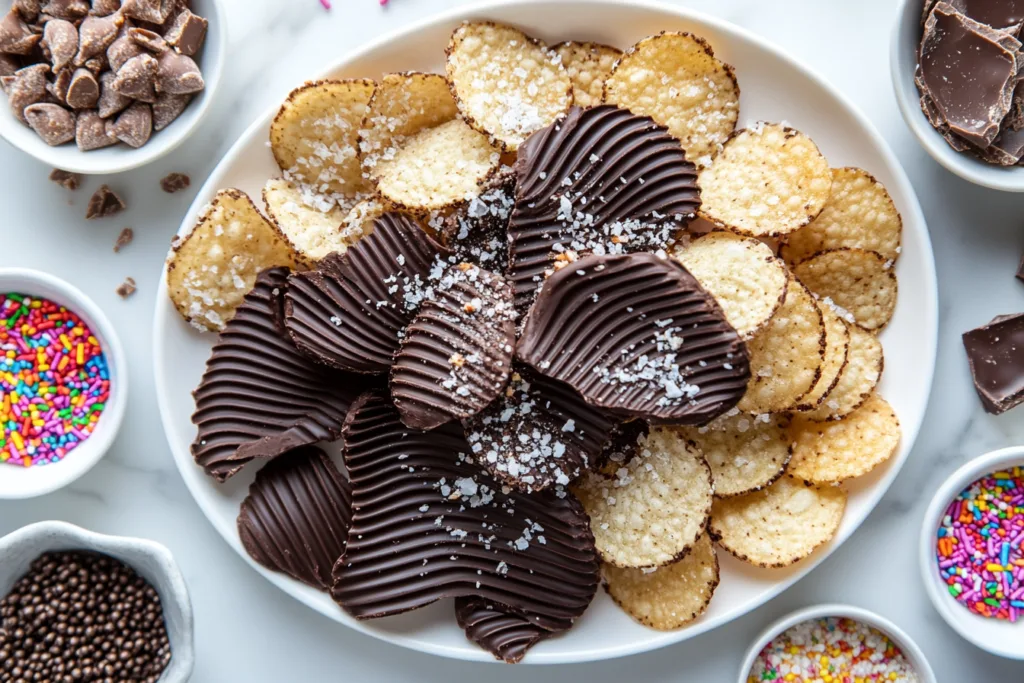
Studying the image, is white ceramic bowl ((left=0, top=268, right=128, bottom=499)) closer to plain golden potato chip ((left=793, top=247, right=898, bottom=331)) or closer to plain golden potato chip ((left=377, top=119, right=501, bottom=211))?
plain golden potato chip ((left=377, top=119, right=501, bottom=211))

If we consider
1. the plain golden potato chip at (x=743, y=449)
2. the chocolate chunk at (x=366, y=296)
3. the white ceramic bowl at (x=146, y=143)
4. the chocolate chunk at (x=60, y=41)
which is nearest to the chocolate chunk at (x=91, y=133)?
the white ceramic bowl at (x=146, y=143)

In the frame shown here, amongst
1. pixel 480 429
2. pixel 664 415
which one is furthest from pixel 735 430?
pixel 480 429

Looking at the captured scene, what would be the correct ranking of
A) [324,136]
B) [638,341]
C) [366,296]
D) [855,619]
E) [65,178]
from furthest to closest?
[65,178] → [855,619] → [324,136] → [366,296] → [638,341]

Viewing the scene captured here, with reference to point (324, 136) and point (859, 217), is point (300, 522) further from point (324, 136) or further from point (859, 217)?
point (859, 217)

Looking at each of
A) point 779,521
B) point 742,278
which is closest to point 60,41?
point 742,278

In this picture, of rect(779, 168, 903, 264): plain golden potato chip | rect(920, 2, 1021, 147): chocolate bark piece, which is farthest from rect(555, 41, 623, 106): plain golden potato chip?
rect(920, 2, 1021, 147): chocolate bark piece

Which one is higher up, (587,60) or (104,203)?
(587,60)

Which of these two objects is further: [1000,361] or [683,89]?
[1000,361]
